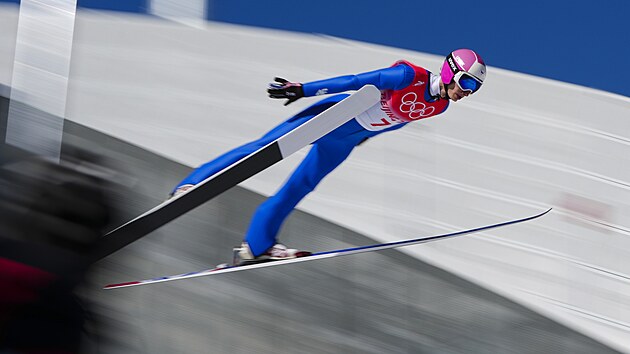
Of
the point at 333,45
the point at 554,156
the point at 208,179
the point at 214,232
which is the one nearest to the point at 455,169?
the point at 554,156

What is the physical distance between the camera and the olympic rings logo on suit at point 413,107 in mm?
3029

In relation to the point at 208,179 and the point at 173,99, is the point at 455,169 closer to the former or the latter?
the point at 173,99

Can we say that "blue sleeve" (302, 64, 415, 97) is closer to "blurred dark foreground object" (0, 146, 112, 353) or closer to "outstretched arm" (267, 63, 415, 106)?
"outstretched arm" (267, 63, 415, 106)

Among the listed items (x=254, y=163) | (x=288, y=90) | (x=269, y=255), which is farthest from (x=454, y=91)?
(x=269, y=255)

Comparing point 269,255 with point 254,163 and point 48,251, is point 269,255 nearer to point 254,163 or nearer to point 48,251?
point 254,163

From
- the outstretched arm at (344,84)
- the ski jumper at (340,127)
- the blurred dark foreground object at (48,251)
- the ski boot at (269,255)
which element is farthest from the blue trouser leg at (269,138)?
the blurred dark foreground object at (48,251)

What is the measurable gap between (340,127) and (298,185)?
0.24m

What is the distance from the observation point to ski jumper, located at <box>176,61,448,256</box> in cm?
301

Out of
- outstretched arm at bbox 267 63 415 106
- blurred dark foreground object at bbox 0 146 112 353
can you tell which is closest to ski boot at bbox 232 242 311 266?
outstretched arm at bbox 267 63 415 106

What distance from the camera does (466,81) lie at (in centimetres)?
295

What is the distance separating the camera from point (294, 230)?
13.7ft

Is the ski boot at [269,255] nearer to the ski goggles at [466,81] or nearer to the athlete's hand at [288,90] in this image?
the athlete's hand at [288,90]

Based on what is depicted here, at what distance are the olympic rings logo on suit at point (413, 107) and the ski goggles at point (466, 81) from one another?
0.49ft

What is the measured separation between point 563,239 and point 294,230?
131 centimetres
